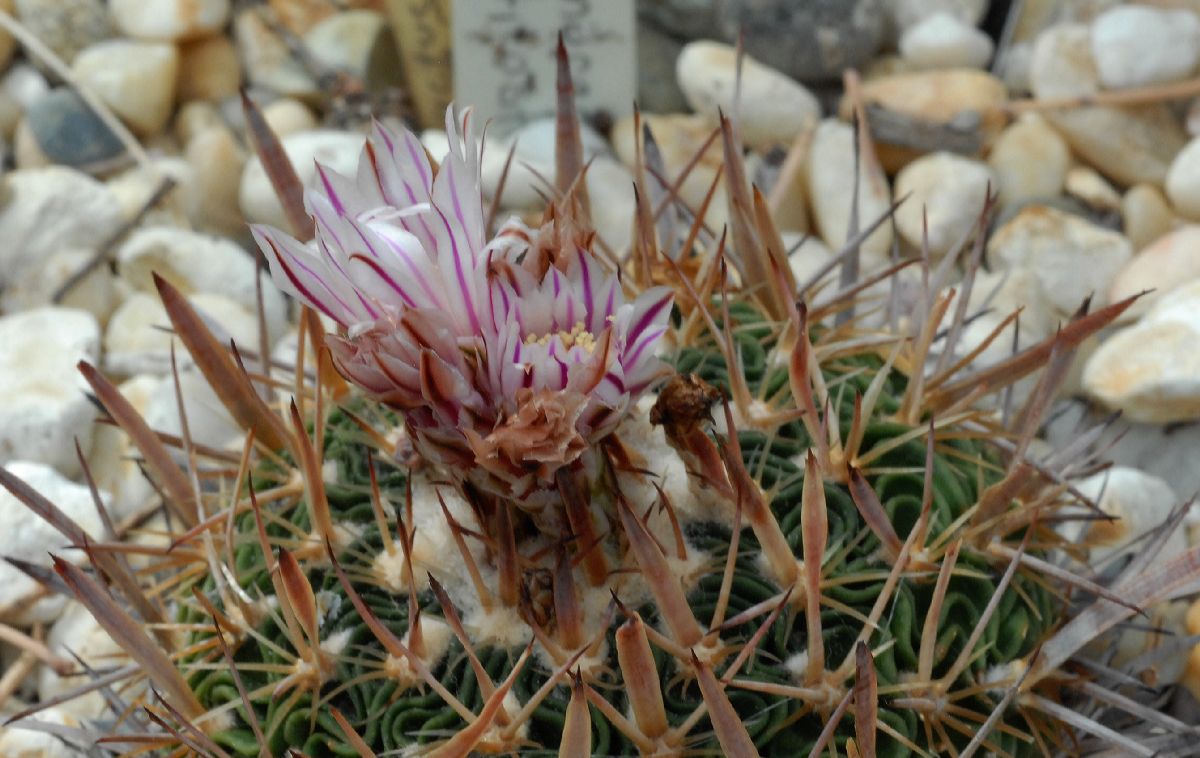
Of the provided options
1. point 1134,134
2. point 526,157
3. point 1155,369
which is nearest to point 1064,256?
point 1134,134

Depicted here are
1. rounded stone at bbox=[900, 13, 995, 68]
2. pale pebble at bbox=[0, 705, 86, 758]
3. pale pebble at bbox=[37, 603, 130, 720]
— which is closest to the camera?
pale pebble at bbox=[0, 705, 86, 758]

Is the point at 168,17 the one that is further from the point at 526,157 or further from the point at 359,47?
the point at 526,157

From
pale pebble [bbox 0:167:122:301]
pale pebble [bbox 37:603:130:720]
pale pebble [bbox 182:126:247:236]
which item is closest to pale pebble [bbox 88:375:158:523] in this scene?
pale pebble [bbox 37:603:130:720]

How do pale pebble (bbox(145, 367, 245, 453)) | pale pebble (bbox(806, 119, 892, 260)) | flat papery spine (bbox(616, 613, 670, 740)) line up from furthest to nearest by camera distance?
pale pebble (bbox(806, 119, 892, 260)) → pale pebble (bbox(145, 367, 245, 453)) → flat papery spine (bbox(616, 613, 670, 740))

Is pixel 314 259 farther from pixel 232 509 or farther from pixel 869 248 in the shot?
pixel 869 248

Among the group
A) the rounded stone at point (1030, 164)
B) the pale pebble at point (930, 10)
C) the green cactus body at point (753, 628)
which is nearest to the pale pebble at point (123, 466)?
the green cactus body at point (753, 628)

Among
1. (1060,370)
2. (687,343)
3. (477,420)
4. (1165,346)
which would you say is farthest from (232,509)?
(1165,346)

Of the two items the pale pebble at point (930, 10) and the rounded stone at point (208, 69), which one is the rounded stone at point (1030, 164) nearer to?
the pale pebble at point (930, 10)

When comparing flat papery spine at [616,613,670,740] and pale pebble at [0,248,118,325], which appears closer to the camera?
flat papery spine at [616,613,670,740]

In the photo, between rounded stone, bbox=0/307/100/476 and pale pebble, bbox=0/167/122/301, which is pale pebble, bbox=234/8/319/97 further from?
rounded stone, bbox=0/307/100/476
